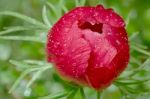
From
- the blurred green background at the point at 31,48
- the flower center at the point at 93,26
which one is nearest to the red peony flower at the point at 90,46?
the flower center at the point at 93,26

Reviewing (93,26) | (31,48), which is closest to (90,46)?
(93,26)

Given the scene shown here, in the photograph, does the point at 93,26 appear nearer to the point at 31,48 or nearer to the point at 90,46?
the point at 90,46

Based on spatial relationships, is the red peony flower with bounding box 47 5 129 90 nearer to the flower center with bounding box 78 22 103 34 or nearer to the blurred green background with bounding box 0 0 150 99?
the flower center with bounding box 78 22 103 34

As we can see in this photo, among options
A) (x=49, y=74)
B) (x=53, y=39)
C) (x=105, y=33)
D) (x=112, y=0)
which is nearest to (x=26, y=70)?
(x=53, y=39)

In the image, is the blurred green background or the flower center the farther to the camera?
the blurred green background

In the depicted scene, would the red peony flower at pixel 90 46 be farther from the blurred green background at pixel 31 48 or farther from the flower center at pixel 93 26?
the blurred green background at pixel 31 48

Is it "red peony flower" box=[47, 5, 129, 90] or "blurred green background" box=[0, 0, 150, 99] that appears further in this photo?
"blurred green background" box=[0, 0, 150, 99]

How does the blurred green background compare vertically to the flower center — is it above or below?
below

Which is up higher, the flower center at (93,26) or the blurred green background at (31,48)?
the flower center at (93,26)

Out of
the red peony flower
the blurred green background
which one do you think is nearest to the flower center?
the red peony flower
